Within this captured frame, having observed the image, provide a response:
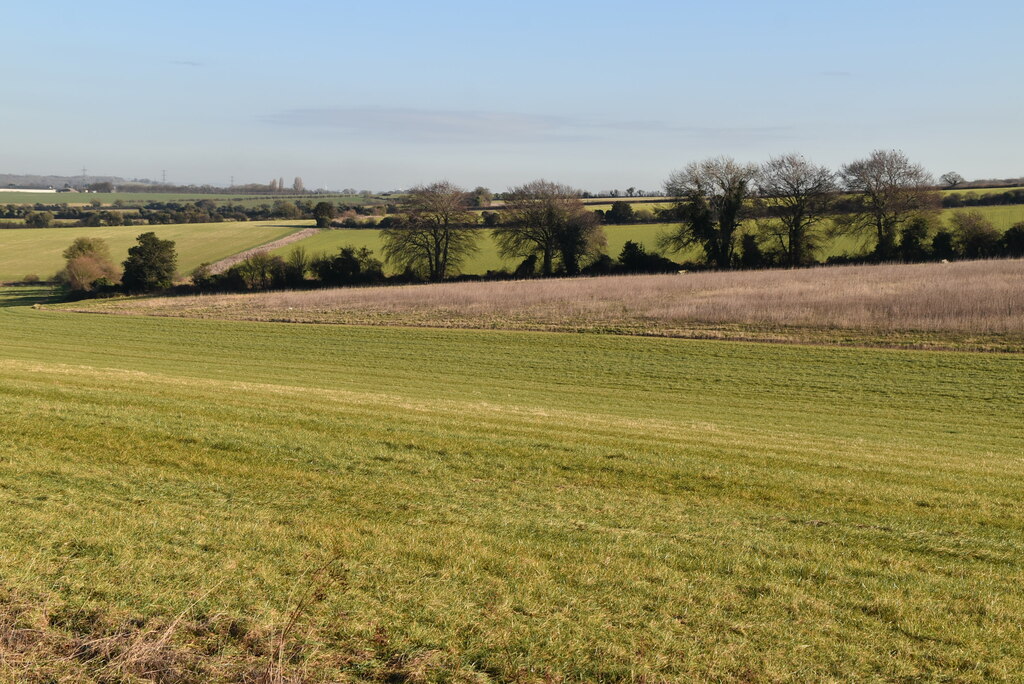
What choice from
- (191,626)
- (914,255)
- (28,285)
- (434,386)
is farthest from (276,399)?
(28,285)

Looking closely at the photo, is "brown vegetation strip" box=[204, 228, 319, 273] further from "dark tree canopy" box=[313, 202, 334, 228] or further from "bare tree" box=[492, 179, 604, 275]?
"bare tree" box=[492, 179, 604, 275]

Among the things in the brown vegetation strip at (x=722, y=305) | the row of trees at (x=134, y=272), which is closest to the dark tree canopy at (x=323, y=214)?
the row of trees at (x=134, y=272)

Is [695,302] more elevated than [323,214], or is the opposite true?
[323,214]

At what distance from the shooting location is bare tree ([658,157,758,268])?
215 feet

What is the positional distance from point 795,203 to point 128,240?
267 feet

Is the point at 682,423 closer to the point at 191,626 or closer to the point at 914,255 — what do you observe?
the point at 191,626

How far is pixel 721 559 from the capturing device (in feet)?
24.6

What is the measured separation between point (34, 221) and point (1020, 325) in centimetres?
12657

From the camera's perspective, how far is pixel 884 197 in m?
62.2

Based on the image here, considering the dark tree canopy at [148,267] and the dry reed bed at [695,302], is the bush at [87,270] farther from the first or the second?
the dry reed bed at [695,302]

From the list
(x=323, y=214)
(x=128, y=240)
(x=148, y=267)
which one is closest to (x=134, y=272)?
(x=148, y=267)

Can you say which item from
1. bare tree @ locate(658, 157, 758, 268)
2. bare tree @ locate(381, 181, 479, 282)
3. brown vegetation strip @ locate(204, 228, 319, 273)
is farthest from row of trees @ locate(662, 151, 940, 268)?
brown vegetation strip @ locate(204, 228, 319, 273)

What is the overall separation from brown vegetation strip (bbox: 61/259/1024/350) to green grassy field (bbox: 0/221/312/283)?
29600 mm

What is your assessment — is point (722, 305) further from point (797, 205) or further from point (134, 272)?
point (134, 272)
